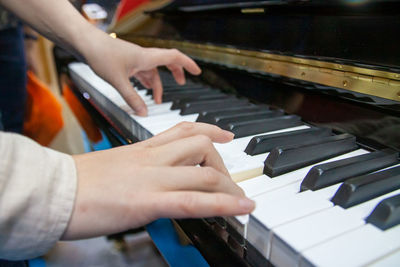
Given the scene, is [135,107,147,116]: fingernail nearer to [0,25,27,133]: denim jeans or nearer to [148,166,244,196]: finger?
[148,166,244,196]: finger

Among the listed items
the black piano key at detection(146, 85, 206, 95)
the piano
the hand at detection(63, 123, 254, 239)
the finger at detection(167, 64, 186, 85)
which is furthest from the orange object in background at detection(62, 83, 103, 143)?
the hand at detection(63, 123, 254, 239)

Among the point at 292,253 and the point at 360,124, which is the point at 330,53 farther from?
the point at 292,253

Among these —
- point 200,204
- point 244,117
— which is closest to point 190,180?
point 200,204

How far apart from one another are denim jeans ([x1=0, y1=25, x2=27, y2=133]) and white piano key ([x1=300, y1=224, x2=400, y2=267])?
1.92m

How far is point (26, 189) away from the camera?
38 centimetres

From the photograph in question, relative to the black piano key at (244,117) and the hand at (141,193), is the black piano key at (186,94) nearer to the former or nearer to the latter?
the black piano key at (244,117)

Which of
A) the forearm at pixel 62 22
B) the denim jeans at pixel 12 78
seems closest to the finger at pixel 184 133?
the forearm at pixel 62 22

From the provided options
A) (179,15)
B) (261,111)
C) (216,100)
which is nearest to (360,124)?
(261,111)

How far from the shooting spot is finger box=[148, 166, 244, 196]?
435 mm

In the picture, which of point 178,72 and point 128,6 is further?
point 128,6

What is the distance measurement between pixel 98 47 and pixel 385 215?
0.87 meters

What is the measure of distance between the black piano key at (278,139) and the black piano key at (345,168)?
0.41 ft

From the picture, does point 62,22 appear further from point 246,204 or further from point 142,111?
point 246,204

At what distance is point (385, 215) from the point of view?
1.34 feet
